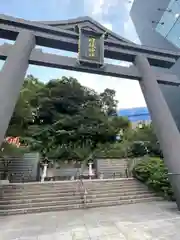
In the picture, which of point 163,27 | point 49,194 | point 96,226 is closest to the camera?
point 96,226

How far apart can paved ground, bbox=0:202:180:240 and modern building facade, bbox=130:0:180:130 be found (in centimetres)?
1537

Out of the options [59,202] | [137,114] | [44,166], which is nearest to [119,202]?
[59,202]

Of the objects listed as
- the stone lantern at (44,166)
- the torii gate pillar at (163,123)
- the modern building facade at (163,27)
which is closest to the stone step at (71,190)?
the torii gate pillar at (163,123)

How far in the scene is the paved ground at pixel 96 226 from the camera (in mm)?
4086

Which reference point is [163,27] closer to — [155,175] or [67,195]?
[155,175]

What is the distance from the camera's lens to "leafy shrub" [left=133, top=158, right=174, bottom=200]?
868 centimetres

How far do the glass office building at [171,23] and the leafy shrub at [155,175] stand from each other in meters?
12.0

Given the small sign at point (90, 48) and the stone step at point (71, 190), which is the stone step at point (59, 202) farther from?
the small sign at point (90, 48)

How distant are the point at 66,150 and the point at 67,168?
5.16 feet

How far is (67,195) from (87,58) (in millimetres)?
5953

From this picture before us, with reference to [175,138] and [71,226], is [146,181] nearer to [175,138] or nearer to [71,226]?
[175,138]

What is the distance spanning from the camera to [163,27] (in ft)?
63.0

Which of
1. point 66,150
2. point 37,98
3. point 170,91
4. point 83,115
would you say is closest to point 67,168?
point 66,150

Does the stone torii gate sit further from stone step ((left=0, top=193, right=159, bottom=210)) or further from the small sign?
stone step ((left=0, top=193, right=159, bottom=210))
